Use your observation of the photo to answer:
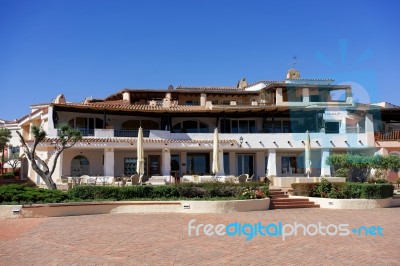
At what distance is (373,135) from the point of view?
3058 cm

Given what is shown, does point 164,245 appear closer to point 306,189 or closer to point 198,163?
point 306,189

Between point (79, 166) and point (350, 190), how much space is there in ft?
59.4

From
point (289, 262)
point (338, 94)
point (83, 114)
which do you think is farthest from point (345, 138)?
point (289, 262)

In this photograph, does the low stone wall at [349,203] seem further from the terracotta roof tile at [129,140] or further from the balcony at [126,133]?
the balcony at [126,133]

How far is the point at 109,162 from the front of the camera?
26.4 m

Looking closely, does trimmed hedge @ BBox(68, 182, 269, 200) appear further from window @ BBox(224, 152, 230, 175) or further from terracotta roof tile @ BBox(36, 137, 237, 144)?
window @ BBox(224, 152, 230, 175)

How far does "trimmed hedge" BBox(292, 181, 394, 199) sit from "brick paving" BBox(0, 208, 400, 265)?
15.9ft

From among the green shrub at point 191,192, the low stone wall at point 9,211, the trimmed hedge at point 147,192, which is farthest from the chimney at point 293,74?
the low stone wall at point 9,211

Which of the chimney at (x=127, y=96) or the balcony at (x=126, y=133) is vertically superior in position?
the chimney at (x=127, y=96)

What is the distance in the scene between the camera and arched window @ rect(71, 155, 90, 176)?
91.6ft

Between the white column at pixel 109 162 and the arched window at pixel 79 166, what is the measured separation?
2.41m

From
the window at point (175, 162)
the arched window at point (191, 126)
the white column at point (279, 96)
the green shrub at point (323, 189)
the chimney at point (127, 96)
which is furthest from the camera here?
the chimney at point (127, 96)

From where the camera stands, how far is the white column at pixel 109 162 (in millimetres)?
26125

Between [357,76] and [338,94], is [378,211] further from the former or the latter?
[338,94]
